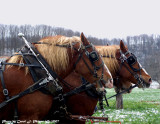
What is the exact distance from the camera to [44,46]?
366cm

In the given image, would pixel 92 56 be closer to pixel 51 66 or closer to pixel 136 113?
pixel 51 66

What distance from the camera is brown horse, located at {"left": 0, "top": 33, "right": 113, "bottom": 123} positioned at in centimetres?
304

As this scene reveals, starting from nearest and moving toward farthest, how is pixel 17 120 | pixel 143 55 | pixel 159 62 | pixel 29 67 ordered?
pixel 17 120 < pixel 29 67 < pixel 159 62 < pixel 143 55

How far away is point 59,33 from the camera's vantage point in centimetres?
3919

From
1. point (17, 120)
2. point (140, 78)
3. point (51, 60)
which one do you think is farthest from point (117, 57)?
point (17, 120)

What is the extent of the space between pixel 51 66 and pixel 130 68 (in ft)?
9.95

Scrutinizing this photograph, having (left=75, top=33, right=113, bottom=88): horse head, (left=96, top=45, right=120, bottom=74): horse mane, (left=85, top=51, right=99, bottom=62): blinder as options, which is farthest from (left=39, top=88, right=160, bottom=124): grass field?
(left=85, top=51, right=99, bottom=62): blinder

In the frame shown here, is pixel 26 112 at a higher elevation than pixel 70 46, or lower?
lower

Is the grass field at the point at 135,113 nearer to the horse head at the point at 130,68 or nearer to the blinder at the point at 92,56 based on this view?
the horse head at the point at 130,68

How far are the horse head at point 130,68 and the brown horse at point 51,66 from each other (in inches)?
78.8

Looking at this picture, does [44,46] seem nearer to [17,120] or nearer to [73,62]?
[73,62]

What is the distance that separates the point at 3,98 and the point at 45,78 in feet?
2.41

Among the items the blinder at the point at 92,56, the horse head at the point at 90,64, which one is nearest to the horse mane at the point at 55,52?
the horse head at the point at 90,64

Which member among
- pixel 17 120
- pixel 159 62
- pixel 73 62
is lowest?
pixel 159 62
